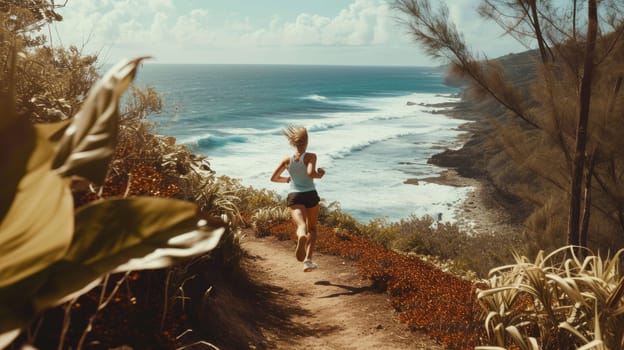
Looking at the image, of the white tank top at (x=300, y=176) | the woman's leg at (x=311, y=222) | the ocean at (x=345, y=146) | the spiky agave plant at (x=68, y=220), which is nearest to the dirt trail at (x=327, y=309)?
the woman's leg at (x=311, y=222)

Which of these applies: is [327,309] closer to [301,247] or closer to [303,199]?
[301,247]

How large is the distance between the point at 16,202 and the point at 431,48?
904 cm

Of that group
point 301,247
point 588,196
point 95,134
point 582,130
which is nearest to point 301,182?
point 301,247

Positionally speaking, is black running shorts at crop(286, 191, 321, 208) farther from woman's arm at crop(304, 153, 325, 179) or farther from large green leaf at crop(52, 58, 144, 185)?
large green leaf at crop(52, 58, 144, 185)

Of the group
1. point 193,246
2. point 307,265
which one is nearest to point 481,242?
point 307,265

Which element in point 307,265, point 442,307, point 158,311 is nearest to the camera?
point 158,311

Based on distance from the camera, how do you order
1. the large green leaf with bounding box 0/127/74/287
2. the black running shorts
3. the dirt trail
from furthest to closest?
1. the black running shorts
2. the dirt trail
3. the large green leaf with bounding box 0/127/74/287

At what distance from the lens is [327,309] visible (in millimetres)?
5426

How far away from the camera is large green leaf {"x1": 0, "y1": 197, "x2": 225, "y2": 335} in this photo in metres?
0.40

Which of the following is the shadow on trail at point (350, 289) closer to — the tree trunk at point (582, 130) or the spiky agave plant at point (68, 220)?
the tree trunk at point (582, 130)

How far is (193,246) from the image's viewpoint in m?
0.44

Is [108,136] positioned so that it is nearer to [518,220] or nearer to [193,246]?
[193,246]

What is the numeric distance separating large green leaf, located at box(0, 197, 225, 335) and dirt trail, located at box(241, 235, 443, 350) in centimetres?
397

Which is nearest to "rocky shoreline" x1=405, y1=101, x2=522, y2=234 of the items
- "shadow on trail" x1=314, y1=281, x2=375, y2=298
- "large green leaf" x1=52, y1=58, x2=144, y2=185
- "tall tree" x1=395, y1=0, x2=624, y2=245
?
"tall tree" x1=395, y1=0, x2=624, y2=245
